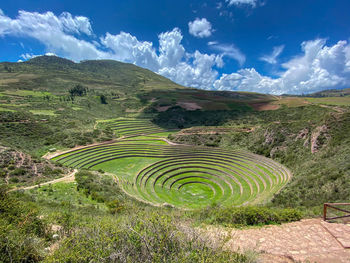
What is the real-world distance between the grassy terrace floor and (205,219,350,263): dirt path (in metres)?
8.85

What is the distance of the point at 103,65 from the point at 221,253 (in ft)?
753

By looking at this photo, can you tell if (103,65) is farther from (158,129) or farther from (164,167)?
(164,167)

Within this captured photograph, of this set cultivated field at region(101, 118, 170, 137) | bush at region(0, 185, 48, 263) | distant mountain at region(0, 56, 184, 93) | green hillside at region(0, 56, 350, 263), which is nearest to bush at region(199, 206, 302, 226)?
green hillside at region(0, 56, 350, 263)

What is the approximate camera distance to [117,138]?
41.3 meters

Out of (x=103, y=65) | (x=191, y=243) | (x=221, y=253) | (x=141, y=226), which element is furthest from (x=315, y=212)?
(x=103, y=65)

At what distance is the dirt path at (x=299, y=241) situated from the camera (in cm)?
509

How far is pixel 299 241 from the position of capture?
607cm

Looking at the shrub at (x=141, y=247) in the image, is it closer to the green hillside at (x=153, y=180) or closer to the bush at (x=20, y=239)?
the green hillside at (x=153, y=180)

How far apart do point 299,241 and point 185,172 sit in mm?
19246

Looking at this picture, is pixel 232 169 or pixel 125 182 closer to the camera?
pixel 125 182

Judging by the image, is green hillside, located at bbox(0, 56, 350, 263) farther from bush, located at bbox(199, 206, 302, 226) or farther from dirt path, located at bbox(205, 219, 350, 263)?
dirt path, located at bbox(205, 219, 350, 263)

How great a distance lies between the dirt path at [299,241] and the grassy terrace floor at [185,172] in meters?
8.85

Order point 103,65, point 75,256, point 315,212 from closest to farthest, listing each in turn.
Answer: point 75,256, point 315,212, point 103,65

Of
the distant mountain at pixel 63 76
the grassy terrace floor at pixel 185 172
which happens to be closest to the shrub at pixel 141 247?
the grassy terrace floor at pixel 185 172
